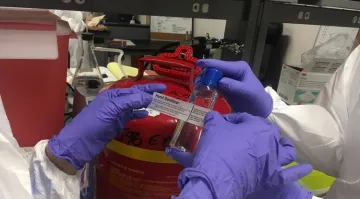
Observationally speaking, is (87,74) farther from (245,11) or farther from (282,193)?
(282,193)

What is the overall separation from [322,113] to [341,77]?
166 millimetres

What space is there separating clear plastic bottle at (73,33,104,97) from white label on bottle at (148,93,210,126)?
439mm

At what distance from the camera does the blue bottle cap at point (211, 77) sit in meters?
0.61

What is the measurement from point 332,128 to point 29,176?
96 cm

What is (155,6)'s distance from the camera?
80cm

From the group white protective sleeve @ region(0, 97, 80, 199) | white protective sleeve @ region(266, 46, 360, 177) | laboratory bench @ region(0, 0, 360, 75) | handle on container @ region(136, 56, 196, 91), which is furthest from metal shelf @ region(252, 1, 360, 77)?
white protective sleeve @ region(0, 97, 80, 199)

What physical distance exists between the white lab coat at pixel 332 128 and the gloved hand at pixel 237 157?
18.2 inches

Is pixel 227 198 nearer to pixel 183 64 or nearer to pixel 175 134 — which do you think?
pixel 175 134

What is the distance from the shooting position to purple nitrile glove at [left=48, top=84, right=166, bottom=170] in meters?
0.61

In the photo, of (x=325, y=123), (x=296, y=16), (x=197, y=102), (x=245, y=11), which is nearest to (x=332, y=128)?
(x=325, y=123)

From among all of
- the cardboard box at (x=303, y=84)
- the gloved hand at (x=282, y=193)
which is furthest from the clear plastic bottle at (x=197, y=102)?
the cardboard box at (x=303, y=84)

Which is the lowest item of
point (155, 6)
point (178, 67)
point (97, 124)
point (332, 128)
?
point (332, 128)

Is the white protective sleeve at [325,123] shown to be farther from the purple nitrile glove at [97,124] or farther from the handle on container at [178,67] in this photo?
the purple nitrile glove at [97,124]

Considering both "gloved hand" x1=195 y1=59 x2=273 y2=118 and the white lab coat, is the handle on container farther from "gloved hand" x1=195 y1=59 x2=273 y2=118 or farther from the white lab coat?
the white lab coat
